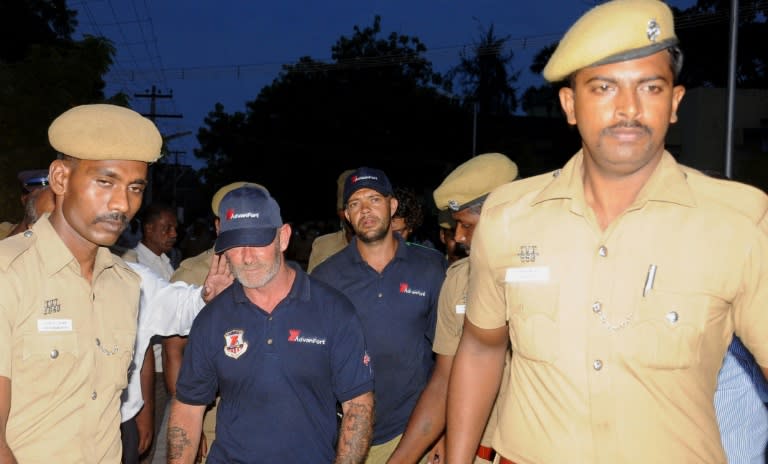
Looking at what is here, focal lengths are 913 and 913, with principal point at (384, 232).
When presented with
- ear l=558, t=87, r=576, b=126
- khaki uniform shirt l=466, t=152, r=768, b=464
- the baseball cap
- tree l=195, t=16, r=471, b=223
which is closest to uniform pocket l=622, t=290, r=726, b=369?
khaki uniform shirt l=466, t=152, r=768, b=464

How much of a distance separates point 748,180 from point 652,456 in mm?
22110

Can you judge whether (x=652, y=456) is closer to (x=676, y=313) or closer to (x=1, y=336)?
(x=676, y=313)

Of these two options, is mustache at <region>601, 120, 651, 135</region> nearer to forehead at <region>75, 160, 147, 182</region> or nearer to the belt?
forehead at <region>75, 160, 147, 182</region>

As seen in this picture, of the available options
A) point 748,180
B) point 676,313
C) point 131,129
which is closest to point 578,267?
point 676,313

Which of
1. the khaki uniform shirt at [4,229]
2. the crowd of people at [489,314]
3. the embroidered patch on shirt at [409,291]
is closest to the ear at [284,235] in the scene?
the crowd of people at [489,314]

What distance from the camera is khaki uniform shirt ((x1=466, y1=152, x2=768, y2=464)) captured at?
9.24ft

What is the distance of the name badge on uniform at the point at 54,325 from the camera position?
3.52 m

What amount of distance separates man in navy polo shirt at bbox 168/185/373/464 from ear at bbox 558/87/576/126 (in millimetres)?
1854

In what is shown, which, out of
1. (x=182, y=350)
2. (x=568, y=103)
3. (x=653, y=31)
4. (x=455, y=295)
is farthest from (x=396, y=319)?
(x=653, y=31)

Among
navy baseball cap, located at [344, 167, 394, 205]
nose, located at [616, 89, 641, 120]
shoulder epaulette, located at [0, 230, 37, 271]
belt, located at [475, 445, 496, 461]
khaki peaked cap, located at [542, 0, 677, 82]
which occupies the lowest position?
belt, located at [475, 445, 496, 461]

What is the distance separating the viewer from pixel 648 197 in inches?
116

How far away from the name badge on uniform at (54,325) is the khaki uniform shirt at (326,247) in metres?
5.37

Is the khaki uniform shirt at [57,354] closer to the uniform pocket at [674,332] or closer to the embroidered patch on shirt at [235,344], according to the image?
the embroidered patch on shirt at [235,344]

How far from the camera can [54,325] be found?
356 cm
